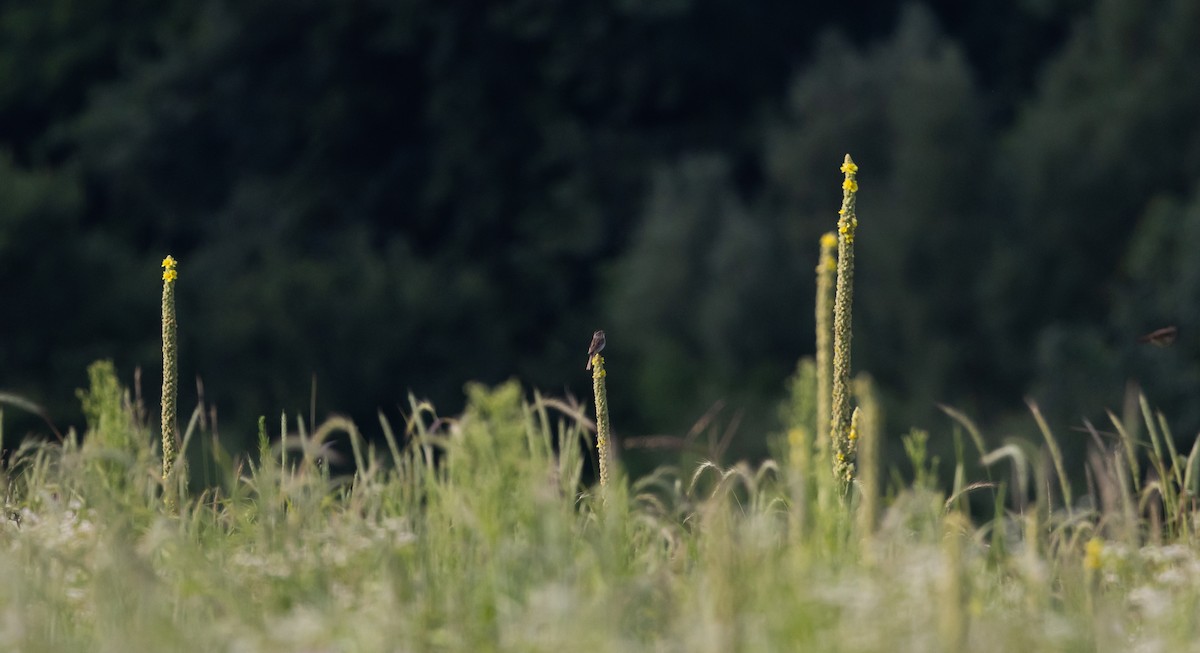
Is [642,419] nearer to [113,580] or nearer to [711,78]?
[711,78]

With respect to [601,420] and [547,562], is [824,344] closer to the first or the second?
[601,420]

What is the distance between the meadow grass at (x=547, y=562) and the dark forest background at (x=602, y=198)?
11969mm

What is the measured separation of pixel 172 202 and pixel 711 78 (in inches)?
305

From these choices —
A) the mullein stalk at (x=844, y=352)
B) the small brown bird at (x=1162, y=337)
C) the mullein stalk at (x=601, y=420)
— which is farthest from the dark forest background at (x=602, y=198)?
the mullein stalk at (x=601, y=420)

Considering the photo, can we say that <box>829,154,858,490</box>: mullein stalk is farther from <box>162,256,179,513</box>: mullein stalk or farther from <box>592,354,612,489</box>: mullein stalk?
<box>162,256,179,513</box>: mullein stalk

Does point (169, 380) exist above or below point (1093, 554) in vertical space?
above

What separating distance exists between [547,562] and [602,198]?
20.8 metres

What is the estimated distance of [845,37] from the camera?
74.7 feet

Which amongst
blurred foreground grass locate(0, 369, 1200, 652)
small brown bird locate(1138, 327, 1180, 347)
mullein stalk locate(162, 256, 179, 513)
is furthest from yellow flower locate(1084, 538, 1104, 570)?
mullein stalk locate(162, 256, 179, 513)

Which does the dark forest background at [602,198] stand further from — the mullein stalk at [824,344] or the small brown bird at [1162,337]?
the mullein stalk at [824,344]

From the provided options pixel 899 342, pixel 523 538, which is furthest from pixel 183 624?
pixel 899 342

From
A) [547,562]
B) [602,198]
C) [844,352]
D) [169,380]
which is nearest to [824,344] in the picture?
[844,352]

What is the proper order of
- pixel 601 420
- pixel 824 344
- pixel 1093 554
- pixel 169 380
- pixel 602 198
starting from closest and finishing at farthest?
1. pixel 1093 554
2. pixel 824 344
3. pixel 601 420
4. pixel 169 380
5. pixel 602 198

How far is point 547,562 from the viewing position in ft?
8.03
